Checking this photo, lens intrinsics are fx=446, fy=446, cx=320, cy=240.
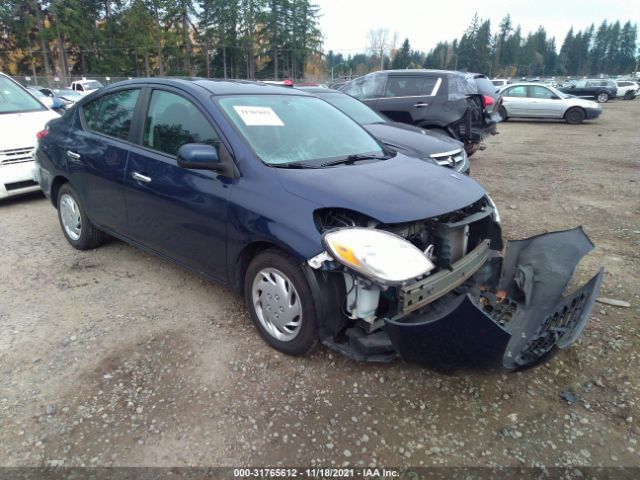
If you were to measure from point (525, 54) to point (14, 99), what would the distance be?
121619 millimetres

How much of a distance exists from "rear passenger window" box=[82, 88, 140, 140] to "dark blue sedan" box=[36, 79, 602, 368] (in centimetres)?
2

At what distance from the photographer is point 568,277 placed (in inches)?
120

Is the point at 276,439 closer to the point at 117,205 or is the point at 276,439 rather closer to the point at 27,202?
the point at 117,205

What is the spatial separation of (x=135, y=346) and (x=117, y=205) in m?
1.36

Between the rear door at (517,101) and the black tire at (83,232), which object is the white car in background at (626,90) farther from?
the black tire at (83,232)

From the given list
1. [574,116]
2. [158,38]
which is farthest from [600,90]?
[158,38]

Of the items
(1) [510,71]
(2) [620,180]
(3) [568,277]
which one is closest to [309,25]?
(1) [510,71]

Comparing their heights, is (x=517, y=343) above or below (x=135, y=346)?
above

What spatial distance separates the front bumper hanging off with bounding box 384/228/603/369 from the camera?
2102 mm

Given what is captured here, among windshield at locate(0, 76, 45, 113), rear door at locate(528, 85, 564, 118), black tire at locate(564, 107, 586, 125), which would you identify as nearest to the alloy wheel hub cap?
windshield at locate(0, 76, 45, 113)

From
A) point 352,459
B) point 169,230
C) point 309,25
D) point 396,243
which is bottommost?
point 352,459

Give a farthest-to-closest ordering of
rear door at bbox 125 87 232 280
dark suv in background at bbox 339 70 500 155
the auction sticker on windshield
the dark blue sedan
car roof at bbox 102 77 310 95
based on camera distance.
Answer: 1. dark suv in background at bbox 339 70 500 155
2. car roof at bbox 102 77 310 95
3. the auction sticker on windshield
4. rear door at bbox 125 87 232 280
5. the dark blue sedan

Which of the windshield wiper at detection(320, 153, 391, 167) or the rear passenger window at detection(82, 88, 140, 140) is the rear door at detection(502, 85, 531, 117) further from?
the rear passenger window at detection(82, 88, 140, 140)

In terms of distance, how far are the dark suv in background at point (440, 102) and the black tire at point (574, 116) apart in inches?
425
